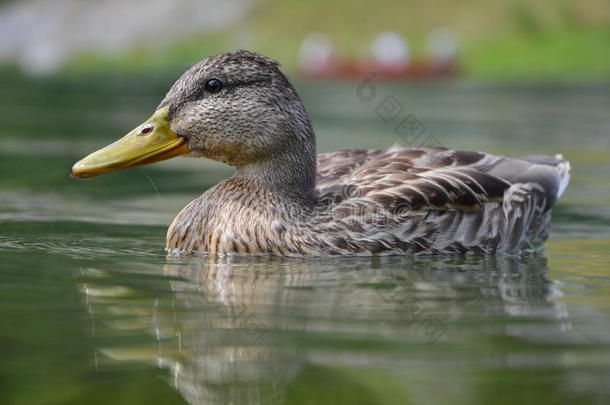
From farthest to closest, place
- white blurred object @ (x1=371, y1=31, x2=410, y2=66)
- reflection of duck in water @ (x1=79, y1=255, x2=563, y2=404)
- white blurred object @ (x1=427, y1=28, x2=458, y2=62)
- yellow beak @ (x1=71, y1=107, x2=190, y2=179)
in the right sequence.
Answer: white blurred object @ (x1=427, y1=28, x2=458, y2=62) < white blurred object @ (x1=371, y1=31, x2=410, y2=66) < yellow beak @ (x1=71, y1=107, x2=190, y2=179) < reflection of duck in water @ (x1=79, y1=255, x2=563, y2=404)

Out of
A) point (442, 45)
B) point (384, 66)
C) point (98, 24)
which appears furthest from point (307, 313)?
Answer: point (98, 24)

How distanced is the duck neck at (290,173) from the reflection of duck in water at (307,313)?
0.59 m

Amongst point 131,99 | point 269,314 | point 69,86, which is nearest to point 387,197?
point 269,314

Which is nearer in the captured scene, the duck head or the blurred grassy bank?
the duck head

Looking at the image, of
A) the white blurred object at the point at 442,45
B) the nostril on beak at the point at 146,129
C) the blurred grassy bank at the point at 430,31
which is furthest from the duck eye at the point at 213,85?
the blurred grassy bank at the point at 430,31

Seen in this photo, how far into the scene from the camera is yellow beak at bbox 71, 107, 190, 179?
22.7 feet

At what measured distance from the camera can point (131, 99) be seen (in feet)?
91.0

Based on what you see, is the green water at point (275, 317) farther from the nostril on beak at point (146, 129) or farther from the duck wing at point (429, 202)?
the nostril on beak at point (146, 129)

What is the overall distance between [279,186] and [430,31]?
1930 inches

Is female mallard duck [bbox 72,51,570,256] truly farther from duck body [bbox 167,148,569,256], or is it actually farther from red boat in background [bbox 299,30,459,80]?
red boat in background [bbox 299,30,459,80]

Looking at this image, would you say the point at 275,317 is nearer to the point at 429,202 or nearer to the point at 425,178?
the point at 429,202

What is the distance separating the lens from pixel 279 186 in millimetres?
7496

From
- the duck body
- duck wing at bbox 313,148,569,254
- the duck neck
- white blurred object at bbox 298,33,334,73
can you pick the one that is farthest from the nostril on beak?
white blurred object at bbox 298,33,334,73

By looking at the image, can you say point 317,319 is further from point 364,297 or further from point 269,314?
point 364,297
